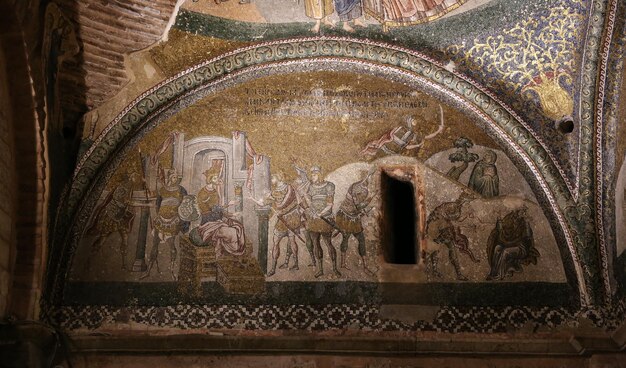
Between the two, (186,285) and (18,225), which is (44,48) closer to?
(18,225)

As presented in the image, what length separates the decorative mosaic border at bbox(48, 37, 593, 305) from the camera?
9570mm

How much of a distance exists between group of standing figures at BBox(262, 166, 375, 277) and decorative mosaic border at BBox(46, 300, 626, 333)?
0.41 m

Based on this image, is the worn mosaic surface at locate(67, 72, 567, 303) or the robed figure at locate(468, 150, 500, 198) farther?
the robed figure at locate(468, 150, 500, 198)

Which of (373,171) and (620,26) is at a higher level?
(620,26)

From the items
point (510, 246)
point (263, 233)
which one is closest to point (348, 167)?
point (263, 233)

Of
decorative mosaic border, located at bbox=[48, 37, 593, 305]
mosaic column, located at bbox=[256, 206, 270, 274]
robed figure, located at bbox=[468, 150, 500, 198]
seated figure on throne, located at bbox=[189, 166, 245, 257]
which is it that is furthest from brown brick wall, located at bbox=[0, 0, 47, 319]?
robed figure, located at bbox=[468, 150, 500, 198]

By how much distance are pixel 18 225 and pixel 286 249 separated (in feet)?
7.89

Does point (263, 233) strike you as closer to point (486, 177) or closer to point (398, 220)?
point (398, 220)

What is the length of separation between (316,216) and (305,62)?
150cm

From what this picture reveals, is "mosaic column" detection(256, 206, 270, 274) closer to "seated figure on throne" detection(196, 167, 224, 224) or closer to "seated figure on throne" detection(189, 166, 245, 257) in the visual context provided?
"seated figure on throne" detection(189, 166, 245, 257)

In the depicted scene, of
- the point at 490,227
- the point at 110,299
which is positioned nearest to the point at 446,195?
the point at 490,227

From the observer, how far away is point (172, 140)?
9750 millimetres

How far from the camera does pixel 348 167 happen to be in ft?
31.7

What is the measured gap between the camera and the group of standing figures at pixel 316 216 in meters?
9.39
